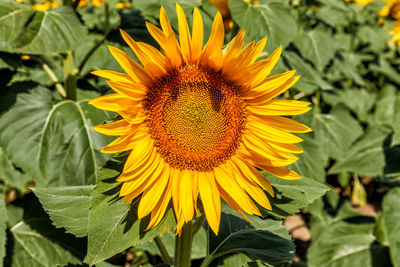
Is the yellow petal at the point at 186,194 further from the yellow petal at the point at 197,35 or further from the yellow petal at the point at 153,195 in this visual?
the yellow petal at the point at 197,35

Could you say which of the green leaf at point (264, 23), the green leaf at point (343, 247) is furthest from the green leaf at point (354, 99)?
the green leaf at point (264, 23)

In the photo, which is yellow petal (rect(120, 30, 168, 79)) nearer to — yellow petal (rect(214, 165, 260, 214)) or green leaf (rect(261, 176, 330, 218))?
yellow petal (rect(214, 165, 260, 214))

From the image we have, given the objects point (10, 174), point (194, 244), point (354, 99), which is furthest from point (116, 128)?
point (354, 99)

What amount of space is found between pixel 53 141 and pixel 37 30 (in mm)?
446

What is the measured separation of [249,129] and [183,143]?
Result: 19 cm

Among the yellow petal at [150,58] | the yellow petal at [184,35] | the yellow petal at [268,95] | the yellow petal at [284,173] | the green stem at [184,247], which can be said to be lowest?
the green stem at [184,247]

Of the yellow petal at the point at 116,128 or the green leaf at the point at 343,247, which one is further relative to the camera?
the green leaf at the point at 343,247

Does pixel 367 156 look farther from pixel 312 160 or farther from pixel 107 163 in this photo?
pixel 107 163

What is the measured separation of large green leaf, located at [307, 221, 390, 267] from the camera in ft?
9.22

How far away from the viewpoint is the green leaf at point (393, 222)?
234cm

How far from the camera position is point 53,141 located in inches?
71.2

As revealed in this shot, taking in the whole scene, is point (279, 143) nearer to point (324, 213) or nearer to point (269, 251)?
point (269, 251)

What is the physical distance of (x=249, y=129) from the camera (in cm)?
124

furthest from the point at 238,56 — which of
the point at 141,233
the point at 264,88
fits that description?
the point at 141,233
